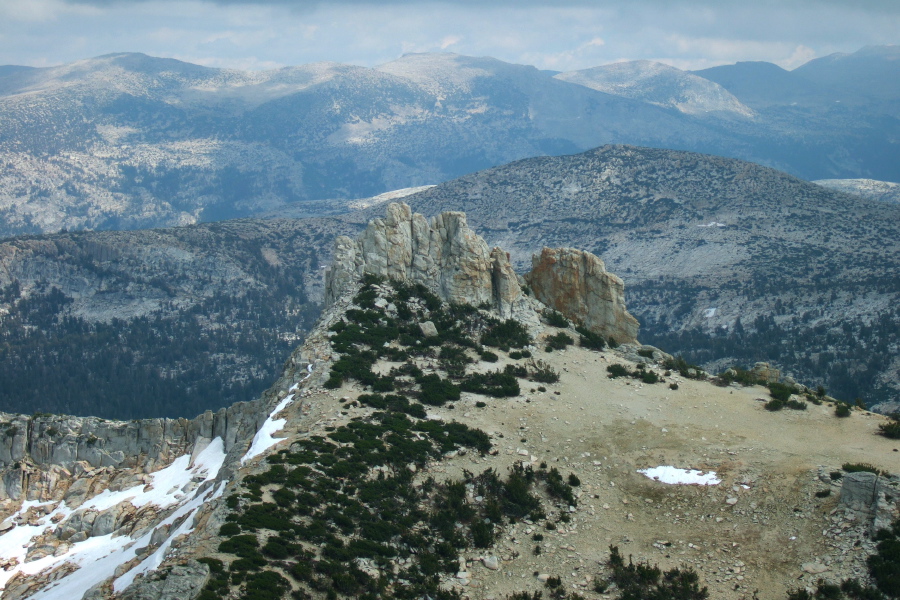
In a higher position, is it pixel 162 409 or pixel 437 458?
pixel 437 458

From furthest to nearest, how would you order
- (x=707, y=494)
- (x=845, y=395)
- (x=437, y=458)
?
(x=845, y=395), (x=437, y=458), (x=707, y=494)

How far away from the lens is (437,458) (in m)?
38.7

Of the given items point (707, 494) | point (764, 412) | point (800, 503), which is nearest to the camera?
point (800, 503)

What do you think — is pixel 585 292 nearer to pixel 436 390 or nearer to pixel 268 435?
pixel 436 390

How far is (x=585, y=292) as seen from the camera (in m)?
70.2

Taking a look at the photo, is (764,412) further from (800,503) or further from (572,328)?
(572,328)

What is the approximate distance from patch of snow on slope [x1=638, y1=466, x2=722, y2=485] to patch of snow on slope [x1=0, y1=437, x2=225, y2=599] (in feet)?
70.1

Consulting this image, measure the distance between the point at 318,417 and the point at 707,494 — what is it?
830 inches

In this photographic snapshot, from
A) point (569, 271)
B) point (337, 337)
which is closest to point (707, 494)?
point (337, 337)

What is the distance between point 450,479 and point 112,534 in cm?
2379

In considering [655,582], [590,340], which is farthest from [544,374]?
[655,582]

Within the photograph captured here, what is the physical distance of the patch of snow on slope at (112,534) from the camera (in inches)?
1452

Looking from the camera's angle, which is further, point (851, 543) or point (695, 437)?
point (695, 437)

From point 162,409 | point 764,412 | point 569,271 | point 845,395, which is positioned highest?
point 569,271
